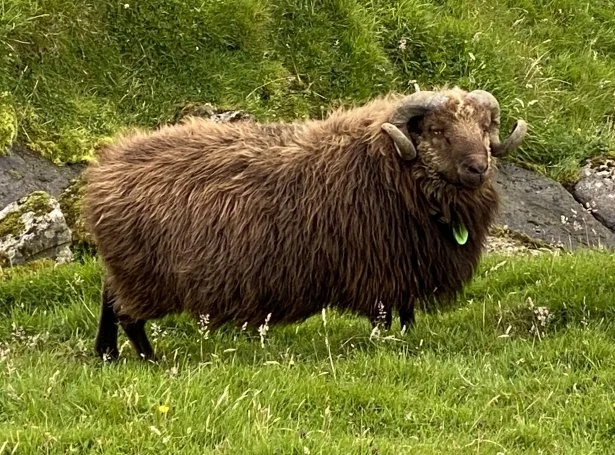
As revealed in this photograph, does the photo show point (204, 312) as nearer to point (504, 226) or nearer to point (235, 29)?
point (504, 226)

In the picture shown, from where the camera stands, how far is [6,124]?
10062 millimetres

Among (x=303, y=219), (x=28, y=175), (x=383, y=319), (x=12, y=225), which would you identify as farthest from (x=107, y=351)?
(x=28, y=175)

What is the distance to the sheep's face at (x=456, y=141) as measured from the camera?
6629mm

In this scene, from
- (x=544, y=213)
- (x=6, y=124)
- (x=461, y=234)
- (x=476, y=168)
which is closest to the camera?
(x=476, y=168)

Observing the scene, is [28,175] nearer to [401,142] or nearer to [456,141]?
[401,142]

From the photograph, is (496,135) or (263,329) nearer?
(263,329)

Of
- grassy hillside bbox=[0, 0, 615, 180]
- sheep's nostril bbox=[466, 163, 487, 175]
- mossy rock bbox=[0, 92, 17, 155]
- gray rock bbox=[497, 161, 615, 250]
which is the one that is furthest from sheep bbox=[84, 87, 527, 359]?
gray rock bbox=[497, 161, 615, 250]

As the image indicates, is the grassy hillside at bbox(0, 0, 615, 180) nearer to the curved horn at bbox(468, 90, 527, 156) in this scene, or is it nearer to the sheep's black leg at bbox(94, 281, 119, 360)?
the sheep's black leg at bbox(94, 281, 119, 360)

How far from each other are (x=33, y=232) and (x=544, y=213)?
209 inches

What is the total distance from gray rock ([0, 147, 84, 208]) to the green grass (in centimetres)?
209

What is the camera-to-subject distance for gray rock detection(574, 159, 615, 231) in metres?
11.2

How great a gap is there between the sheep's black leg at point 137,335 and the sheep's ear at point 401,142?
204 cm

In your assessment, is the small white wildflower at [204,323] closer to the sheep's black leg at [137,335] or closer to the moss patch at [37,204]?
the sheep's black leg at [137,335]

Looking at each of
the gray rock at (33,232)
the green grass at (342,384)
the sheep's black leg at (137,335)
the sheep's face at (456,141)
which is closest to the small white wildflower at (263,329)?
the green grass at (342,384)
